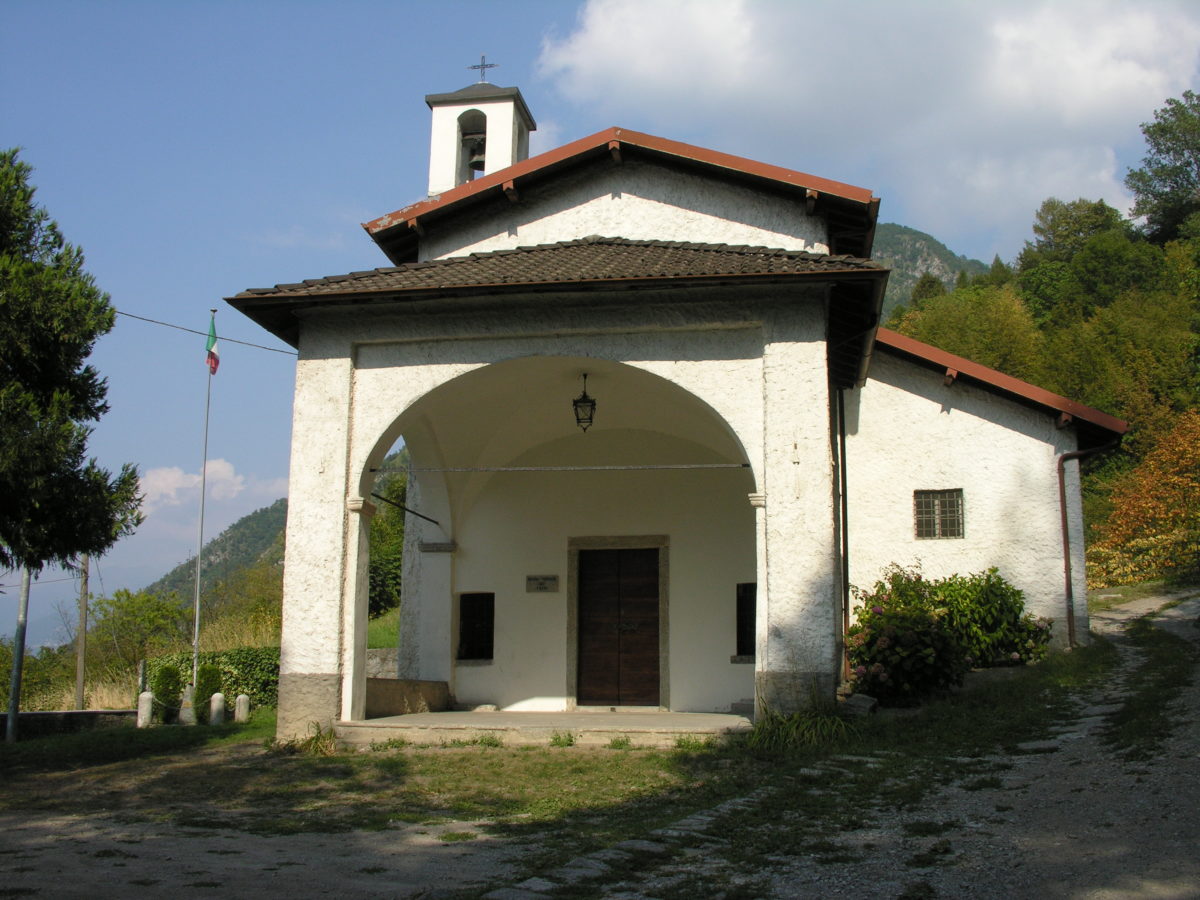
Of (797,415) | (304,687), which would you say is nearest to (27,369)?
(304,687)

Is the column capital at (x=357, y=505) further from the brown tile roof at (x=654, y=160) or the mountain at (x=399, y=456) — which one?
the mountain at (x=399, y=456)

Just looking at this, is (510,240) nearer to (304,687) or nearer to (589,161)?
(589,161)

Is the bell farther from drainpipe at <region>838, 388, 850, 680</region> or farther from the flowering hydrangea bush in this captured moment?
the flowering hydrangea bush

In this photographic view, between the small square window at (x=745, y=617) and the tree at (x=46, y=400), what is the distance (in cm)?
739

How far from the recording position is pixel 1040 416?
13789mm

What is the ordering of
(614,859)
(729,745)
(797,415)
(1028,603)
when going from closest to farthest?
1. (614,859)
2. (729,745)
3. (797,415)
4. (1028,603)

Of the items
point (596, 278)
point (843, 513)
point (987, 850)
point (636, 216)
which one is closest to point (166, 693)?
point (636, 216)

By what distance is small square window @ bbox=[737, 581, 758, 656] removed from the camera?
13523mm

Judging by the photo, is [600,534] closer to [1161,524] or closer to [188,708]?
[188,708]

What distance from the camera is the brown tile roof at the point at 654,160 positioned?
12.5m

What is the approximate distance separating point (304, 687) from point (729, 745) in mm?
4135

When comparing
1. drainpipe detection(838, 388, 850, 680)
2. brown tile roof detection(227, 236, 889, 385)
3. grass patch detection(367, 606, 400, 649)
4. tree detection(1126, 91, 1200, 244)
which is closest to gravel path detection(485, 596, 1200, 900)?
brown tile roof detection(227, 236, 889, 385)

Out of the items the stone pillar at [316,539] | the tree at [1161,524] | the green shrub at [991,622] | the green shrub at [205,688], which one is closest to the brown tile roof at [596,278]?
the stone pillar at [316,539]

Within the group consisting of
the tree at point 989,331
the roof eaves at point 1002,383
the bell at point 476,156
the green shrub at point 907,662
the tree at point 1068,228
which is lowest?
the green shrub at point 907,662
